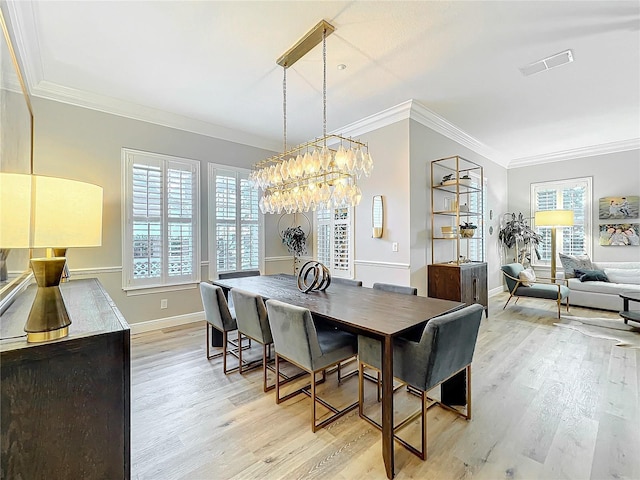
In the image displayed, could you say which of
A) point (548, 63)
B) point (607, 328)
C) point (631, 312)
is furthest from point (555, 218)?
point (548, 63)

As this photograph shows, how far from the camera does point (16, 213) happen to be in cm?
99

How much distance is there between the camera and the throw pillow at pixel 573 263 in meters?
5.50

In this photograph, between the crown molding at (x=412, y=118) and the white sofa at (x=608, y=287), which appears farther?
the white sofa at (x=608, y=287)

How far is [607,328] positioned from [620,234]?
8.65 feet

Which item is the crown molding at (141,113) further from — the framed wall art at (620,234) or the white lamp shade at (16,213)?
the framed wall art at (620,234)

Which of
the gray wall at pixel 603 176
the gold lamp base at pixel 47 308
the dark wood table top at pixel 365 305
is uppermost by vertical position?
the gray wall at pixel 603 176

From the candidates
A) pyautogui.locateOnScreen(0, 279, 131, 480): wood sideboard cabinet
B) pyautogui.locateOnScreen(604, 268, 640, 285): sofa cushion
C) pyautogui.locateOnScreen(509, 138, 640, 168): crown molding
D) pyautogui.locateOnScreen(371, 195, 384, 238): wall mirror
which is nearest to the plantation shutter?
pyautogui.locateOnScreen(371, 195, 384, 238): wall mirror

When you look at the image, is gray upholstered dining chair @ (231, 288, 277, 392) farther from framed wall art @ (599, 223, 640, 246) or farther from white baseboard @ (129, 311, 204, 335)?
framed wall art @ (599, 223, 640, 246)

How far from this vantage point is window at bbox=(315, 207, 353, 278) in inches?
193

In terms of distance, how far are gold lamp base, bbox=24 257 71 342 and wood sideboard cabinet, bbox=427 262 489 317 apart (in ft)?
13.6

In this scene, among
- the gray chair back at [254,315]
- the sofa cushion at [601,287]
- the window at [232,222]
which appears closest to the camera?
the gray chair back at [254,315]

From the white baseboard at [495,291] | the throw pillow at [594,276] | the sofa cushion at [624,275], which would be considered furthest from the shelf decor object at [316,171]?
Result: the sofa cushion at [624,275]

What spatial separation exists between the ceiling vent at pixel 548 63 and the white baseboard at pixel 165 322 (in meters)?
5.19

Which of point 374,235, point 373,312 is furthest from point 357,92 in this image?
point 373,312
